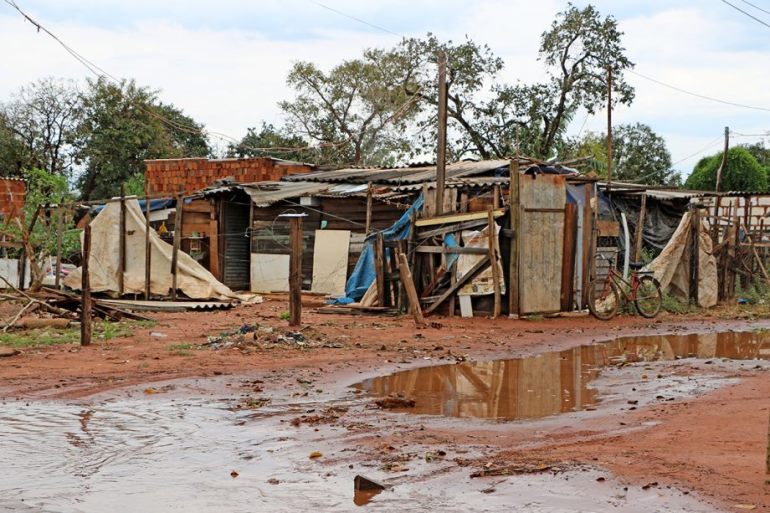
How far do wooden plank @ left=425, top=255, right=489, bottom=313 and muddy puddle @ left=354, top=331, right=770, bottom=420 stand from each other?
10.4 ft

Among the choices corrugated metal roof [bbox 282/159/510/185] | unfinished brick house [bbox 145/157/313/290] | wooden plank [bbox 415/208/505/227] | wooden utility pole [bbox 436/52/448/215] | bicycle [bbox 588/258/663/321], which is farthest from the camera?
unfinished brick house [bbox 145/157/313/290]

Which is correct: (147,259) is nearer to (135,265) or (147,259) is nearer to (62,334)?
(135,265)

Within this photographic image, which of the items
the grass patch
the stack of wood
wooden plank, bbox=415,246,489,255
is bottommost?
the grass patch

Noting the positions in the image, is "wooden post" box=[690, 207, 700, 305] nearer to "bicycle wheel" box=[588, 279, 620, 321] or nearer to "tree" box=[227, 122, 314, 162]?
"bicycle wheel" box=[588, 279, 620, 321]

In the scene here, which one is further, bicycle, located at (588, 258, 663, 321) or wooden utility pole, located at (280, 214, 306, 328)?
bicycle, located at (588, 258, 663, 321)

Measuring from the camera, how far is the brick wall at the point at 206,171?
27.3 meters

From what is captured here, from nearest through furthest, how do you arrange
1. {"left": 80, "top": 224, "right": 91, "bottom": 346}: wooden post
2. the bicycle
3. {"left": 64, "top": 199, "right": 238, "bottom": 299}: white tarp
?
{"left": 80, "top": 224, "right": 91, "bottom": 346}: wooden post → the bicycle → {"left": 64, "top": 199, "right": 238, "bottom": 299}: white tarp

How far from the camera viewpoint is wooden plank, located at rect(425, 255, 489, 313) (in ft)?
52.5

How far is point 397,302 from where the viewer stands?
17.4 meters

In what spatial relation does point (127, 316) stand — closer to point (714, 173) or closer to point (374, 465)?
point (374, 465)

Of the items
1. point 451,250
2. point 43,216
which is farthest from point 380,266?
point 43,216

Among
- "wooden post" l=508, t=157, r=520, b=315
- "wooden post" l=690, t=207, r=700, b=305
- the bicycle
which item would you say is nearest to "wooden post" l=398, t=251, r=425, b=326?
"wooden post" l=508, t=157, r=520, b=315

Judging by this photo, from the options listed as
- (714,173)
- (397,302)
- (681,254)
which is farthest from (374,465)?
(714,173)

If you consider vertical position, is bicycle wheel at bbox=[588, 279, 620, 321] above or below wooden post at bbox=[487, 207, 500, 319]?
below
